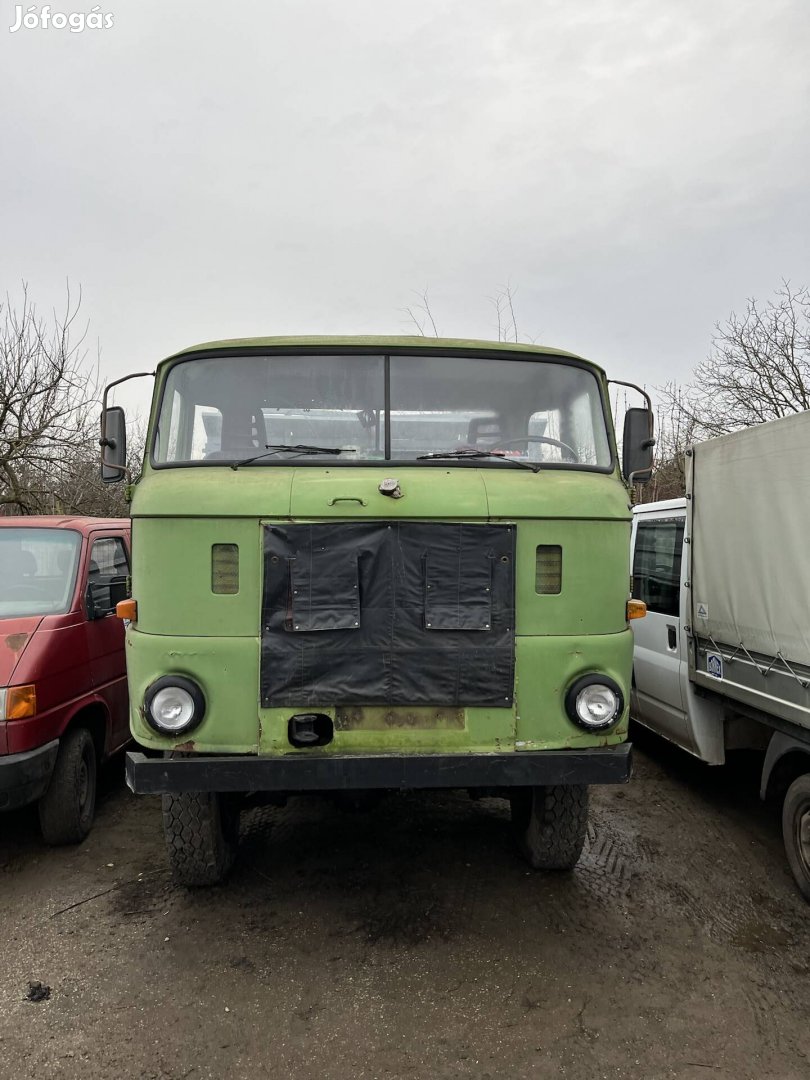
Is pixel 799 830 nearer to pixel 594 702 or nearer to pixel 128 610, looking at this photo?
pixel 594 702

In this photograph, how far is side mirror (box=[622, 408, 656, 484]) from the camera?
396cm

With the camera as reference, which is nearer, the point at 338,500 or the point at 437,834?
the point at 338,500

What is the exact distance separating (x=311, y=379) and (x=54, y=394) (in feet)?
35.6

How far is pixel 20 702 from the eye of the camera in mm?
3906

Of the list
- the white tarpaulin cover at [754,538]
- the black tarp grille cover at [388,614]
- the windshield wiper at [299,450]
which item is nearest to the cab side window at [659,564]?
the white tarpaulin cover at [754,538]

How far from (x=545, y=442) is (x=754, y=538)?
148cm

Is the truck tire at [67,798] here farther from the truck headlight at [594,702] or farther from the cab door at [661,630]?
the cab door at [661,630]

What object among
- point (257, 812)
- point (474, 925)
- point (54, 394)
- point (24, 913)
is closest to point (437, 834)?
point (474, 925)

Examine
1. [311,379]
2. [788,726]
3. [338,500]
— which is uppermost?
[311,379]

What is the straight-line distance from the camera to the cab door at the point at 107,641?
4789 millimetres

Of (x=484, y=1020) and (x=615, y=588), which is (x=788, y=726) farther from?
(x=484, y=1020)

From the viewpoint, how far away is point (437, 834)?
448 centimetres

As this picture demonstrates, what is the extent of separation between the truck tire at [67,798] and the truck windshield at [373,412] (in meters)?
1.99

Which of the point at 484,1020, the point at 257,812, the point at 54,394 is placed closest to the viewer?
the point at 484,1020
